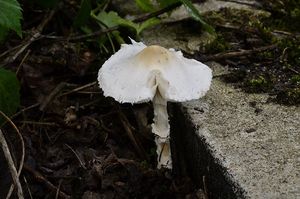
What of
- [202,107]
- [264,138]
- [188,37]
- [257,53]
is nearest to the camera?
[264,138]

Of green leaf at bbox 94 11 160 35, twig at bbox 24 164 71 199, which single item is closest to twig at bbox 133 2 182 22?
green leaf at bbox 94 11 160 35

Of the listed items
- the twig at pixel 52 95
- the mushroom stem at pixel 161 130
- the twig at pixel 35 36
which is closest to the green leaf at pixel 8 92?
the twig at pixel 52 95

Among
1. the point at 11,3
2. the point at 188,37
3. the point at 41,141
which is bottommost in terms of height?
the point at 41,141

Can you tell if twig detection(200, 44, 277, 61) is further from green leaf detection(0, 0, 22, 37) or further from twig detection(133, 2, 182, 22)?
green leaf detection(0, 0, 22, 37)

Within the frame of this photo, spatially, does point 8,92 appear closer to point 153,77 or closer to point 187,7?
point 153,77

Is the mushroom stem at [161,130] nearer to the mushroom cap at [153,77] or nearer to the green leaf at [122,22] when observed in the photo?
the mushroom cap at [153,77]

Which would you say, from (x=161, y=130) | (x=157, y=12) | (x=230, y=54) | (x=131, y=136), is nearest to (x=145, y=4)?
(x=157, y=12)

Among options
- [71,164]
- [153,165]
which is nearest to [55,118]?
[71,164]

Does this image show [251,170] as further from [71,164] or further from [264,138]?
[71,164]
